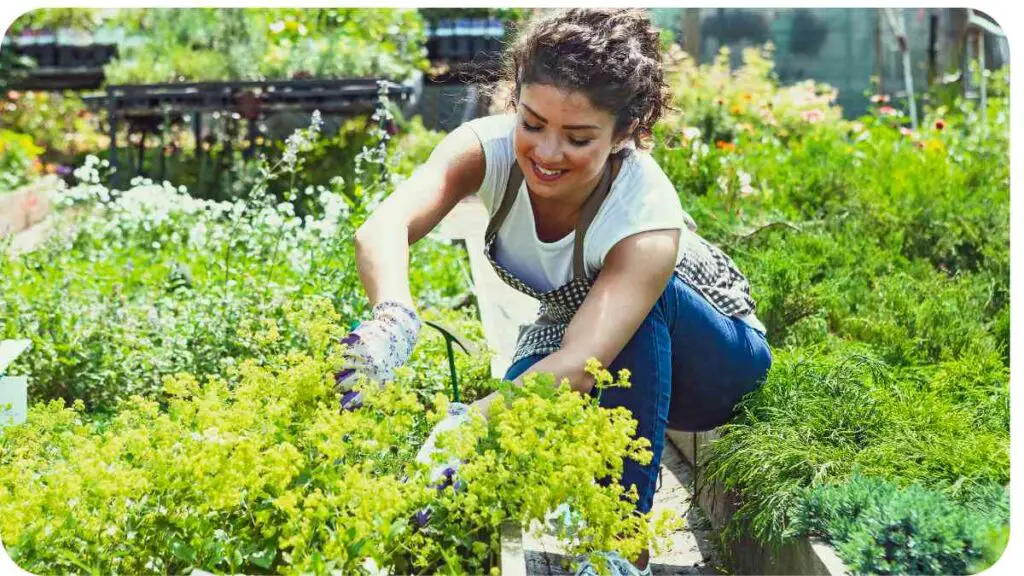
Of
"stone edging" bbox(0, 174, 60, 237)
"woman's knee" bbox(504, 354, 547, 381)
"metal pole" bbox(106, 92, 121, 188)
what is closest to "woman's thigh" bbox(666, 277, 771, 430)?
"woman's knee" bbox(504, 354, 547, 381)

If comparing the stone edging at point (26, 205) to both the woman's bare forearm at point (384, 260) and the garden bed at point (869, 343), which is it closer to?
the garden bed at point (869, 343)

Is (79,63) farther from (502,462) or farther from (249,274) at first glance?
(502,462)

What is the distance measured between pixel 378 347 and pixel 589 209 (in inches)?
23.8

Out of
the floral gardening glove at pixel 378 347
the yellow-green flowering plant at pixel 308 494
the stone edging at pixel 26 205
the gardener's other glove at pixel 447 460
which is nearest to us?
the yellow-green flowering plant at pixel 308 494

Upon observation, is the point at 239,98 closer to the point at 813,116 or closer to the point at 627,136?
the point at 813,116

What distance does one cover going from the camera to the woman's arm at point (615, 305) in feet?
7.25

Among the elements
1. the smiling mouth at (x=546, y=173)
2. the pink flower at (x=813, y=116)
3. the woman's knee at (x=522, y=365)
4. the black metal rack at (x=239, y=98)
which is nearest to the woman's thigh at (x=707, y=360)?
the woman's knee at (x=522, y=365)

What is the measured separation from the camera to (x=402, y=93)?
23.1 feet

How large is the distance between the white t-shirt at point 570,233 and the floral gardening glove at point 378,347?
43 cm

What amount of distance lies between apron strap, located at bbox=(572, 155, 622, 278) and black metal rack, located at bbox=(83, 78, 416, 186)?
426 centimetres

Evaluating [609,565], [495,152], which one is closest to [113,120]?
[495,152]

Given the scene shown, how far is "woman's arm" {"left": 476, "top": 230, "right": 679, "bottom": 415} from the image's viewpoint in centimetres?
221

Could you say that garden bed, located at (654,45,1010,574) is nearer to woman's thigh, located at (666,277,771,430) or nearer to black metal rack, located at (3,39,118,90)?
woman's thigh, located at (666,277,771,430)
